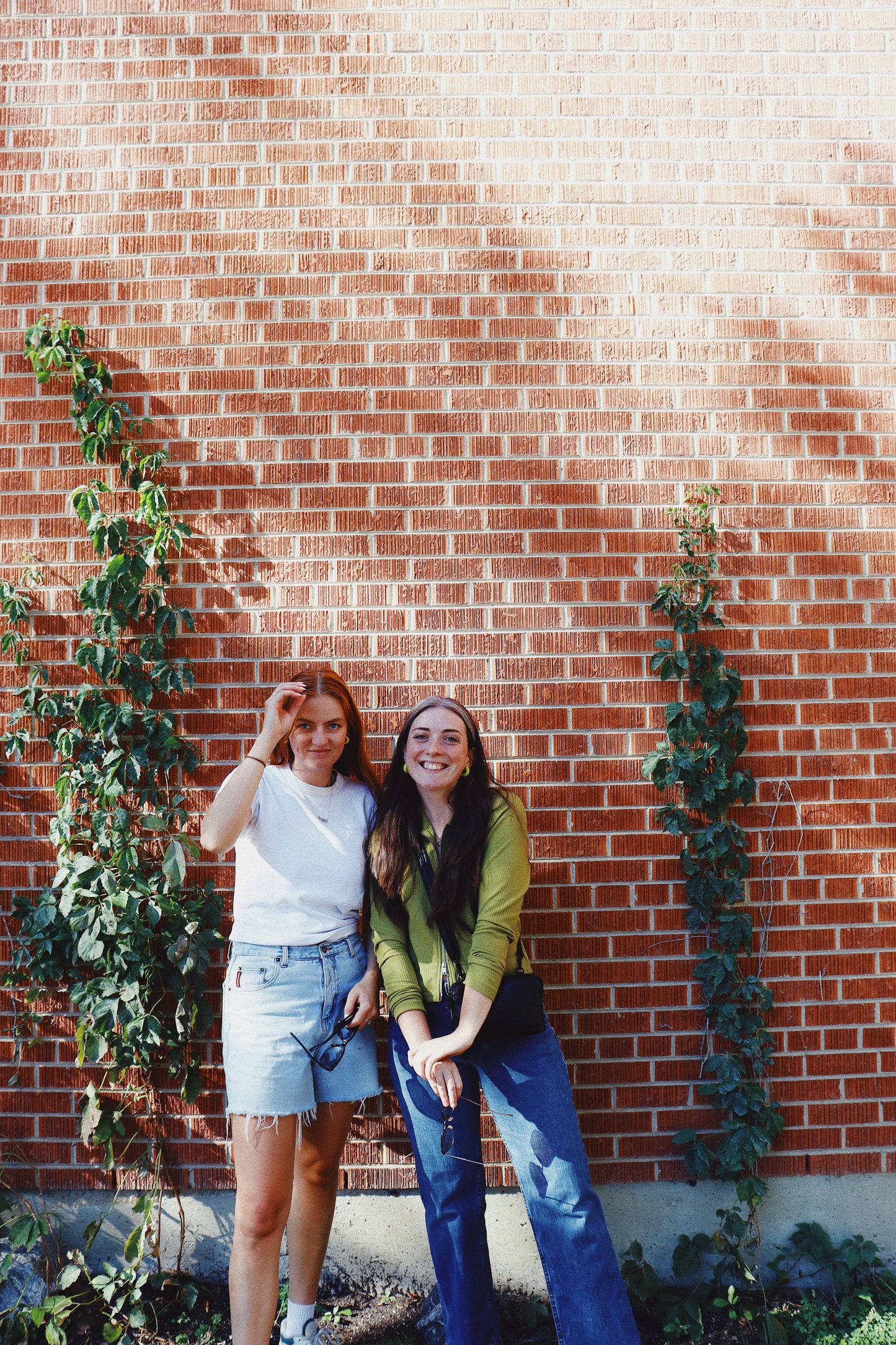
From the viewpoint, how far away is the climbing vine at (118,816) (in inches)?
113

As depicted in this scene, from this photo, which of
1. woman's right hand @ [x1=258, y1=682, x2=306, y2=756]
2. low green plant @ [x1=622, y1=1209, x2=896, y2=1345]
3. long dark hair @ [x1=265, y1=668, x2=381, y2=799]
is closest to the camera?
woman's right hand @ [x1=258, y1=682, x2=306, y2=756]

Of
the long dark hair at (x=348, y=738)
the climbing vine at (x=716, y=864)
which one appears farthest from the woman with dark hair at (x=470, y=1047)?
the climbing vine at (x=716, y=864)

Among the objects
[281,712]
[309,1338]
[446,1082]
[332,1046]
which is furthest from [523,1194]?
[281,712]

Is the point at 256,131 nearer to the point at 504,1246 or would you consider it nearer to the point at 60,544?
the point at 60,544

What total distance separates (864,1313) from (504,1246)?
1.26 m

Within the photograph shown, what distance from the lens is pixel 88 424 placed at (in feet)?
9.96

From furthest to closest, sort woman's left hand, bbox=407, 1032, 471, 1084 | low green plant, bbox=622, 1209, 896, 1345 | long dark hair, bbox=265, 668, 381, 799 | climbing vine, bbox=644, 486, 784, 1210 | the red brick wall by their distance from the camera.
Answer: the red brick wall
climbing vine, bbox=644, 486, 784, 1210
low green plant, bbox=622, 1209, 896, 1345
long dark hair, bbox=265, 668, 381, 799
woman's left hand, bbox=407, 1032, 471, 1084

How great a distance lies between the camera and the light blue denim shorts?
7.86ft

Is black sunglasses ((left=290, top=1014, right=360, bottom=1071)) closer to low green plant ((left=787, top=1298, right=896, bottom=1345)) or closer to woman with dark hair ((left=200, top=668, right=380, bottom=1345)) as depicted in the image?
woman with dark hair ((left=200, top=668, right=380, bottom=1345))

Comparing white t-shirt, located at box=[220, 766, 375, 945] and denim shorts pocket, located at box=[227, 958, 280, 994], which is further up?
white t-shirt, located at box=[220, 766, 375, 945]

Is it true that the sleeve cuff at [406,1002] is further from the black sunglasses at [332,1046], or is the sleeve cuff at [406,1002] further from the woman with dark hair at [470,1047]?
the black sunglasses at [332,1046]

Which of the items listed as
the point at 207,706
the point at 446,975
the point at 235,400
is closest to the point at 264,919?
the point at 446,975

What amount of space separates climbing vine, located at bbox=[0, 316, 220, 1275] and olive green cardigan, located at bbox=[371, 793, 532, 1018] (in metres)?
0.80

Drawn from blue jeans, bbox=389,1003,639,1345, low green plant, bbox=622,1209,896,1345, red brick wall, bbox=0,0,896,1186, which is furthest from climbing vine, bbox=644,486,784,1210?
blue jeans, bbox=389,1003,639,1345
